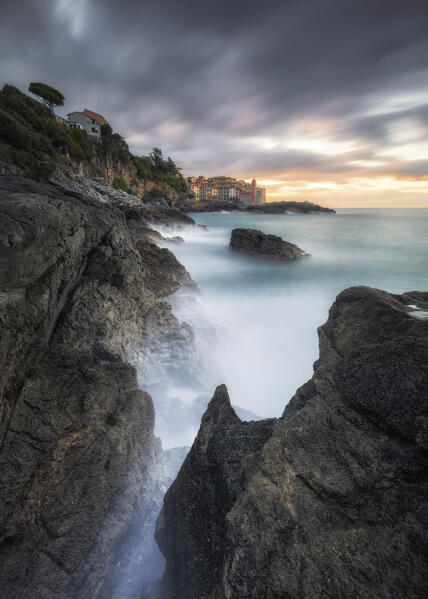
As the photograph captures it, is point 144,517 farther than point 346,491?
Yes

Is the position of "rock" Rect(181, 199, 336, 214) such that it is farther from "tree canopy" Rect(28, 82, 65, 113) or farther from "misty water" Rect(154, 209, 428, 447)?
"misty water" Rect(154, 209, 428, 447)

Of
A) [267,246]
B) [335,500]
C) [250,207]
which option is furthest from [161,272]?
[250,207]

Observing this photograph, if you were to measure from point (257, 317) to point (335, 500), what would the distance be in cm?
1267

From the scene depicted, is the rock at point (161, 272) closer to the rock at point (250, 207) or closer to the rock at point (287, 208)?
the rock at point (250, 207)

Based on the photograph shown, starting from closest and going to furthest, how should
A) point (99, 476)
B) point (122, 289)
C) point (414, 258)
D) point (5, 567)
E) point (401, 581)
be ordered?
1. point (401, 581)
2. point (5, 567)
3. point (99, 476)
4. point (122, 289)
5. point (414, 258)

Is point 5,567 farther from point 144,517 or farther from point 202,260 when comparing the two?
point 202,260

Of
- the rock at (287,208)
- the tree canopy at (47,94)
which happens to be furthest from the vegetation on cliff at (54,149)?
the rock at (287,208)

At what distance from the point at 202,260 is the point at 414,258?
76.3ft

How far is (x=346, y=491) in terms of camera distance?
2.26 metres

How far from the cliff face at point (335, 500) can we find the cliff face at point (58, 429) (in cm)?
124

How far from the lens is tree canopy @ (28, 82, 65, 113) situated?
42.4 meters

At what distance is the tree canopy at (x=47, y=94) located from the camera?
139ft

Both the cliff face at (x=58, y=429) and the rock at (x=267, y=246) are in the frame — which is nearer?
the cliff face at (x=58, y=429)

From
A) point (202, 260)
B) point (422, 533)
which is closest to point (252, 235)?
point (202, 260)
